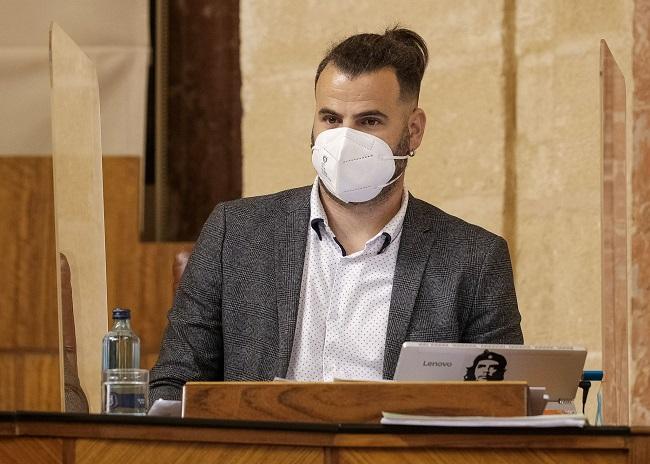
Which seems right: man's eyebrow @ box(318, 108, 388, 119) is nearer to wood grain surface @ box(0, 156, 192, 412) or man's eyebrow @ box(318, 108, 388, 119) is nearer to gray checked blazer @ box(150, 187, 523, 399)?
gray checked blazer @ box(150, 187, 523, 399)

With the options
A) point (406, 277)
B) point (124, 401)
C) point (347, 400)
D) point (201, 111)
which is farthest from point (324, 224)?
point (201, 111)

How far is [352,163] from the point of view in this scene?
9.25ft

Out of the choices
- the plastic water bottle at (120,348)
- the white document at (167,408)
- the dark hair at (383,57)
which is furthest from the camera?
the dark hair at (383,57)

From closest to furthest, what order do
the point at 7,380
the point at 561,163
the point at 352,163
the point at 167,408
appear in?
1. the point at 167,408
2. the point at 352,163
3. the point at 561,163
4. the point at 7,380

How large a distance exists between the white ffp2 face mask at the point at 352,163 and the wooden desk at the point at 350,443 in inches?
45.7

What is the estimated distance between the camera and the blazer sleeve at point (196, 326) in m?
2.79

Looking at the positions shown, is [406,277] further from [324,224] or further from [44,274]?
[44,274]

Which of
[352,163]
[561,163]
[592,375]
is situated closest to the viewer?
[592,375]

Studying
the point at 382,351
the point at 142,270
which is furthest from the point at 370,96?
the point at 142,270

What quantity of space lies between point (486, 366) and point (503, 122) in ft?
6.01

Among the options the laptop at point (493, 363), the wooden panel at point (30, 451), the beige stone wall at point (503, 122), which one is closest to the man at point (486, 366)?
the laptop at point (493, 363)

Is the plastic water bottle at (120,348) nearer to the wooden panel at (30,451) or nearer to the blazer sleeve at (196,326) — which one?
the blazer sleeve at (196,326)

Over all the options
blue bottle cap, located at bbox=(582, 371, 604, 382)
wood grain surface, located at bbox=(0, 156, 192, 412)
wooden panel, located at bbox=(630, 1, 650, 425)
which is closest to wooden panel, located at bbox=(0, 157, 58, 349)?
wood grain surface, located at bbox=(0, 156, 192, 412)

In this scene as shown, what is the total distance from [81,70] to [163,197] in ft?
6.93
